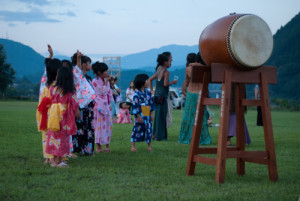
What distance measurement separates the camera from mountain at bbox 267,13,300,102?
244 feet

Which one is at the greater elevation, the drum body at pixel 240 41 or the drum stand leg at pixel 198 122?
the drum body at pixel 240 41

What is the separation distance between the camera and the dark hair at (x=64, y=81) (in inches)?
267

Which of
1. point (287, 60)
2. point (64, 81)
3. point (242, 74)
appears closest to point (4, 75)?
point (287, 60)

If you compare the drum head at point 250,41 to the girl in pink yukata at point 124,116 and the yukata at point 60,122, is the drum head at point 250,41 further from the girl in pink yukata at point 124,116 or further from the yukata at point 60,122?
the girl in pink yukata at point 124,116

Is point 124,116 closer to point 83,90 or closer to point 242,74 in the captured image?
point 83,90

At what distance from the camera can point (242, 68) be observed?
568 cm

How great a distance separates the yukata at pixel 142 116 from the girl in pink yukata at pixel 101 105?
22.2 inches

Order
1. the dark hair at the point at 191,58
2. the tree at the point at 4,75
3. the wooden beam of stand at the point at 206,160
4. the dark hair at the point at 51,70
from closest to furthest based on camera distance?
the wooden beam of stand at the point at 206,160 → the dark hair at the point at 51,70 → the dark hair at the point at 191,58 → the tree at the point at 4,75

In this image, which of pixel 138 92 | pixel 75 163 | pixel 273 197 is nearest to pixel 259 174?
pixel 273 197

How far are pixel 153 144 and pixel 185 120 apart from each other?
1.11 m

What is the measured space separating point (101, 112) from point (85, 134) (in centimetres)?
66

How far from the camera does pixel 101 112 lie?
8805mm

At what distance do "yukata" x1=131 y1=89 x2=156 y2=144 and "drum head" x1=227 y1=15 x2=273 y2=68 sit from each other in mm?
3882

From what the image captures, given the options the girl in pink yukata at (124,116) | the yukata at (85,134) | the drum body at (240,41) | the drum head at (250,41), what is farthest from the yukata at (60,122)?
the girl in pink yukata at (124,116)
